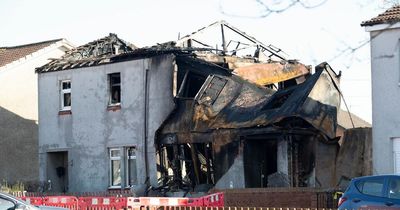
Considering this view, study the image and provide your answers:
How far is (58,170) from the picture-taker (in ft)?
118

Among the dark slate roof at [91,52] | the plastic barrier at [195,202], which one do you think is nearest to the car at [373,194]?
the plastic barrier at [195,202]

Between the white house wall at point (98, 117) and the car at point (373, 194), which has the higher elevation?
the white house wall at point (98, 117)

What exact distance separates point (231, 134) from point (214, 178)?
186 centimetres

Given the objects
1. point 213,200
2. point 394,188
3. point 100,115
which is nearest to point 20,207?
point 213,200

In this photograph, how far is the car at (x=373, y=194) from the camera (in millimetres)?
16531

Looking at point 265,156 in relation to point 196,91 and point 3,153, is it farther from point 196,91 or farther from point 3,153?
point 3,153

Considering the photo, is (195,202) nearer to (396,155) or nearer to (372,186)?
(372,186)

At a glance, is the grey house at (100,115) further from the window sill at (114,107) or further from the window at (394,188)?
the window at (394,188)

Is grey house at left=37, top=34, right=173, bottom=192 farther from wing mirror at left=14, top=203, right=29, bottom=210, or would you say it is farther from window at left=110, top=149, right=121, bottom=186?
wing mirror at left=14, top=203, right=29, bottom=210

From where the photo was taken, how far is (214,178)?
28.9m

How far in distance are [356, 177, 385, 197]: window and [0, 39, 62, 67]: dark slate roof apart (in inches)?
1107

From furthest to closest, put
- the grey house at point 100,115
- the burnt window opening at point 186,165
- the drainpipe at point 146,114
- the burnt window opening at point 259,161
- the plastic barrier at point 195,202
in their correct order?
the grey house at point 100,115 < the drainpipe at point 146,114 < the burnt window opening at point 186,165 < the burnt window opening at point 259,161 < the plastic barrier at point 195,202

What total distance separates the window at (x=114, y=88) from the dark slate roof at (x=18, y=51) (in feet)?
33.6

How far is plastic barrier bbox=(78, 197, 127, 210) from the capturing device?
1898 cm
